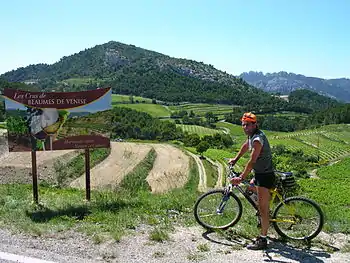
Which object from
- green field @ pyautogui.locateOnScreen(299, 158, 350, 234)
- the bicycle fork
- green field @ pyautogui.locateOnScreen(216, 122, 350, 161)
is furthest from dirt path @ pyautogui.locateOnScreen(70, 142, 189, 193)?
green field @ pyautogui.locateOnScreen(216, 122, 350, 161)

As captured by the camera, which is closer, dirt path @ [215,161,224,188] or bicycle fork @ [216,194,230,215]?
bicycle fork @ [216,194,230,215]

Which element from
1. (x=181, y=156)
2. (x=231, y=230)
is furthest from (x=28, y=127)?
Answer: (x=181, y=156)

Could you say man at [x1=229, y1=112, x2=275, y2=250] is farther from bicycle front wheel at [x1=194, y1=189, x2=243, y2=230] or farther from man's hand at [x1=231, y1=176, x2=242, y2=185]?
bicycle front wheel at [x1=194, y1=189, x2=243, y2=230]

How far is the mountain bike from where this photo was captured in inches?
240

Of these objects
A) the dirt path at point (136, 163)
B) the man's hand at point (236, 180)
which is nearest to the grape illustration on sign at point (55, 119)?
the man's hand at point (236, 180)

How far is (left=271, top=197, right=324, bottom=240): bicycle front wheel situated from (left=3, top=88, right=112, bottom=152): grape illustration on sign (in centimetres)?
439

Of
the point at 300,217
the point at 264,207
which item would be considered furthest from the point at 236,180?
the point at 300,217

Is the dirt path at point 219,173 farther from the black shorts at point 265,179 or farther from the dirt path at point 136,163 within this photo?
the black shorts at point 265,179

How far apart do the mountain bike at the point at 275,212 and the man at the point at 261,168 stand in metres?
0.23

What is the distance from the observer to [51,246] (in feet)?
18.2

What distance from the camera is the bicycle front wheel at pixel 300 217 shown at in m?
6.07

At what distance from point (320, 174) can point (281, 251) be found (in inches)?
2641

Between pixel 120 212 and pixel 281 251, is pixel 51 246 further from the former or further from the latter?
pixel 281 251

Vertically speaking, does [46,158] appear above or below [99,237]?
below
